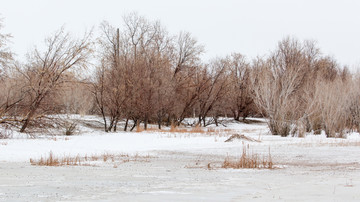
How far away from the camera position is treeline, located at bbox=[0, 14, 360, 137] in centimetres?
2206

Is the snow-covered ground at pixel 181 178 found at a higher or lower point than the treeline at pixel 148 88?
lower

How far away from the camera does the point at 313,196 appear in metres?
6.73

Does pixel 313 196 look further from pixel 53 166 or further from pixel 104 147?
pixel 104 147

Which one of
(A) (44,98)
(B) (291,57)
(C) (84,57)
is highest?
(B) (291,57)

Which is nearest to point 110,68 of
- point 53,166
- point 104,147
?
point 104,147

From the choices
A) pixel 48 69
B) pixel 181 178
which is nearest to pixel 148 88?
pixel 48 69

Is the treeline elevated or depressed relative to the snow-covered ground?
elevated

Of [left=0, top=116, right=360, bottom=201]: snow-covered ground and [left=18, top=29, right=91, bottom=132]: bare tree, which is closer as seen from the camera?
[left=0, top=116, right=360, bottom=201]: snow-covered ground

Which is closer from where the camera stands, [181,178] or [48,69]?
[181,178]

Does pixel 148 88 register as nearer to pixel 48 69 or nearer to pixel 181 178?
pixel 48 69

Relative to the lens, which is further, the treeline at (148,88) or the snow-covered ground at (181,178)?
the treeline at (148,88)

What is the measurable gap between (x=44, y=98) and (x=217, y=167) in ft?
43.1

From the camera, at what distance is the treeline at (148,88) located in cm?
2206

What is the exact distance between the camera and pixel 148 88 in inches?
1230
